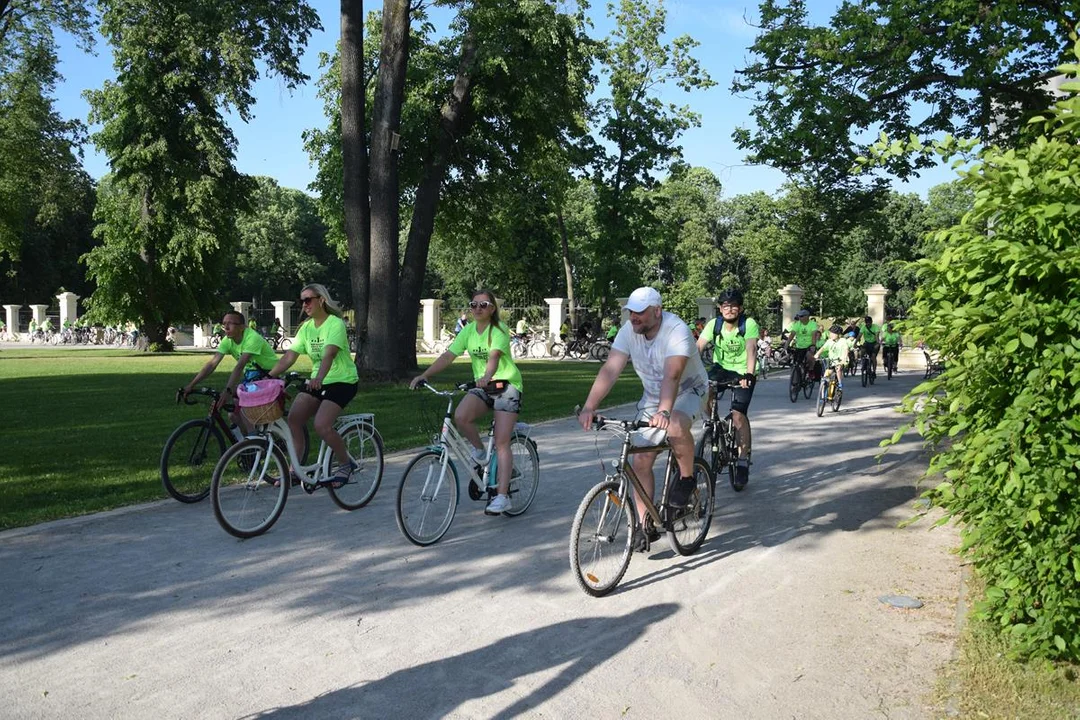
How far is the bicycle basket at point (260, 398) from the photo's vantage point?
21.5 feet

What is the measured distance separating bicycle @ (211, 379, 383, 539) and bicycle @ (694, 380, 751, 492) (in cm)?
313

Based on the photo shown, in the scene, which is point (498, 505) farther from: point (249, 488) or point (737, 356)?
point (737, 356)

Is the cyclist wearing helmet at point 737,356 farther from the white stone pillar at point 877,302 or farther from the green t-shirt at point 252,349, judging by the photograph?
the white stone pillar at point 877,302

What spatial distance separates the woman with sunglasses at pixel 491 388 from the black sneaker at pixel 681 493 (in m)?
1.54

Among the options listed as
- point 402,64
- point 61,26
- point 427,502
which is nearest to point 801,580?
point 427,502

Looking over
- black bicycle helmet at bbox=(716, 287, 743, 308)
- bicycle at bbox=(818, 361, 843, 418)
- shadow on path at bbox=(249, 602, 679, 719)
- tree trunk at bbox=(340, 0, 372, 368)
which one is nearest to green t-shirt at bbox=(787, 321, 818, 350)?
bicycle at bbox=(818, 361, 843, 418)

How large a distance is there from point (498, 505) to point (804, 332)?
469 inches

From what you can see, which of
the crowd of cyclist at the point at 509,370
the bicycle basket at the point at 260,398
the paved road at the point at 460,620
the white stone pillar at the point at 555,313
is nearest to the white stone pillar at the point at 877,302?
the white stone pillar at the point at 555,313

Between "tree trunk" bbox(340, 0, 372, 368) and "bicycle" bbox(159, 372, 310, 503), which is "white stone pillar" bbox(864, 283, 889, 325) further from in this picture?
"bicycle" bbox(159, 372, 310, 503)

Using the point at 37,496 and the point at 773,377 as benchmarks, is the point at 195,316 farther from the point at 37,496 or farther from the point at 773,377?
the point at 37,496

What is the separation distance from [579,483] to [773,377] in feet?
61.8

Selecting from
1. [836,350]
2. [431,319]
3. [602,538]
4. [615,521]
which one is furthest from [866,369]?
[431,319]

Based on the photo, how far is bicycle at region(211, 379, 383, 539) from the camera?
20.7 feet

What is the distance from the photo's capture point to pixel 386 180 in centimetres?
1850
